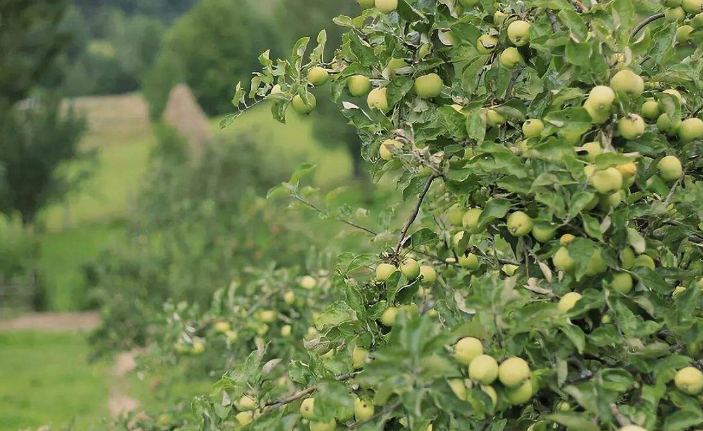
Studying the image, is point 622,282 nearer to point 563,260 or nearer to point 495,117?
point 563,260

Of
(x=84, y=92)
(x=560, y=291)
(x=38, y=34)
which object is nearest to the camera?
(x=560, y=291)

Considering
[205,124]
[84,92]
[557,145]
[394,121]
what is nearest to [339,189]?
[394,121]

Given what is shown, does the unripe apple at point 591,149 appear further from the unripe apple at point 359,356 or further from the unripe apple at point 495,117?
the unripe apple at point 359,356

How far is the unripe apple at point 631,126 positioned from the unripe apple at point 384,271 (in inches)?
26.3

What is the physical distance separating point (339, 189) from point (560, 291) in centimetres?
124

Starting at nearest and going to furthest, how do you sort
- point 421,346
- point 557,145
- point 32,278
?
point 421,346 < point 557,145 < point 32,278

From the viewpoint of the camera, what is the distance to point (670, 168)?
209 cm

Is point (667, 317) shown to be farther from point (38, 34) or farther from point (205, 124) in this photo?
point (205, 124)

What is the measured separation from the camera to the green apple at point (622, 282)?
1.96 metres

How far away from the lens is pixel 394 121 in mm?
2326

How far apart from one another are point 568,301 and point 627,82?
0.51 m

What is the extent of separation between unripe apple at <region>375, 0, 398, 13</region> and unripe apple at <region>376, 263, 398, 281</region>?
0.65 m

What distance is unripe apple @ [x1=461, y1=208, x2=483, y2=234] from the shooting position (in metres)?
2.18

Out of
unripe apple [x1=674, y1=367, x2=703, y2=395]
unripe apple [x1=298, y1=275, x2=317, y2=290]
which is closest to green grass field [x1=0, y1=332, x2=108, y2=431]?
unripe apple [x1=298, y1=275, x2=317, y2=290]
